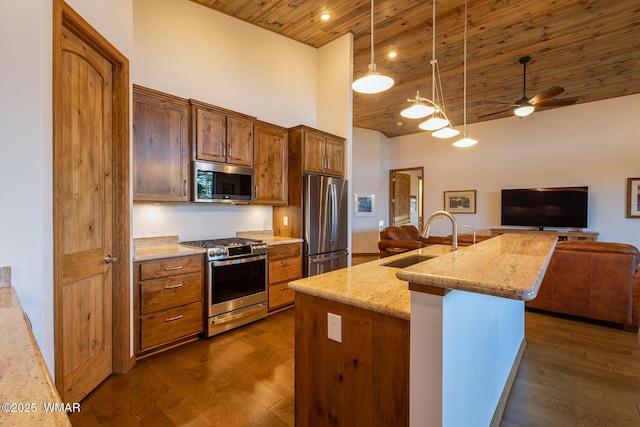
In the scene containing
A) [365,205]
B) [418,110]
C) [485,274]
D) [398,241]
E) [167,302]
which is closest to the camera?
[485,274]

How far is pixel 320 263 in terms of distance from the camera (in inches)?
153

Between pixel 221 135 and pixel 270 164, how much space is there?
2.34 feet

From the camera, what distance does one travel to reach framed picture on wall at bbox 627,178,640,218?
5.25 meters

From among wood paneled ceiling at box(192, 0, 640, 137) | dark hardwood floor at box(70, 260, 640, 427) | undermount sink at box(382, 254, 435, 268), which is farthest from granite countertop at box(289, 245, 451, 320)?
wood paneled ceiling at box(192, 0, 640, 137)

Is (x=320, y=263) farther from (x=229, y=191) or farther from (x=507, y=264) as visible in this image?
(x=507, y=264)

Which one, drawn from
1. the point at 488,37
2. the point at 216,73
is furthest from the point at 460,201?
the point at 216,73

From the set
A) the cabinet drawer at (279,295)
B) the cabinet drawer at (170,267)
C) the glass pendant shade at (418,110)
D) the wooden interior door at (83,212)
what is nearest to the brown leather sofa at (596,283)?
the glass pendant shade at (418,110)

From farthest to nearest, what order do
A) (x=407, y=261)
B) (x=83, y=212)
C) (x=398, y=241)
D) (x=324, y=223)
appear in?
(x=398, y=241), (x=324, y=223), (x=407, y=261), (x=83, y=212)

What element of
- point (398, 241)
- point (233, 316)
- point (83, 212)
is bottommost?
point (233, 316)

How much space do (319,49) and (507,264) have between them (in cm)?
439

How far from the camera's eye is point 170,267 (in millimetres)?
2543

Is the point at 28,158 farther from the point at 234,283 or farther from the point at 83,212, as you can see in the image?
the point at 234,283

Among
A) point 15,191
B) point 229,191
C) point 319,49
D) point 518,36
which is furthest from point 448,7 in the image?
point 15,191

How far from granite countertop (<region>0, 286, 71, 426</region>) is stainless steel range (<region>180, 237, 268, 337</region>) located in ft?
6.14
